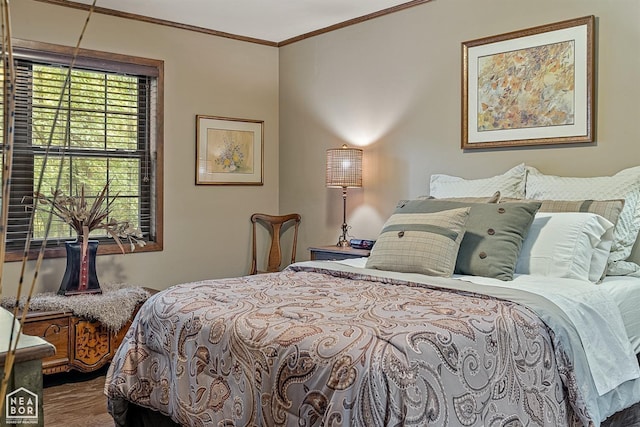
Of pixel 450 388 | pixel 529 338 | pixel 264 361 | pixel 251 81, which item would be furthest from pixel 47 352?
pixel 251 81

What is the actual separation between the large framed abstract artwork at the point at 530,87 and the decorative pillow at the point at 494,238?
75 centimetres


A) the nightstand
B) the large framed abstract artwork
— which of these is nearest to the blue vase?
the nightstand

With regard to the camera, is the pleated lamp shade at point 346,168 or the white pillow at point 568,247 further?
the pleated lamp shade at point 346,168

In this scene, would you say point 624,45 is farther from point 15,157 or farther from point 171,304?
point 15,157

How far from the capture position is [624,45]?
309 cm

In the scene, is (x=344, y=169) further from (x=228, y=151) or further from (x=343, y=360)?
(x=343, y=360)

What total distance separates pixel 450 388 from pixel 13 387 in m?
1.16

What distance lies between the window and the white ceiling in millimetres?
376

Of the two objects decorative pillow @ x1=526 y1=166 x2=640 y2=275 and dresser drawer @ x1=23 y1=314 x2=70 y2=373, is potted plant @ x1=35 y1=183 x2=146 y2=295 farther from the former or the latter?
decorative pillow @ x1=526 y1=166 x2=640 y2=275

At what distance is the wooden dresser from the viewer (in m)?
3.39

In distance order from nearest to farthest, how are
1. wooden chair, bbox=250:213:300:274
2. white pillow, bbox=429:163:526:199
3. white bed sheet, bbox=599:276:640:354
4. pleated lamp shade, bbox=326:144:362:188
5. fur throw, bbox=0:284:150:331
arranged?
white bed sheet, bbox=599:276:640:354 → white pillow, bbox=429:163:526:199 → fur throw, bbox=0:284:150:331 → pleated lamp shade, bbox=326:144:362:188 → wooden chair, bbox=250:213:300:274

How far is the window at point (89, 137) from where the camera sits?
388 cm

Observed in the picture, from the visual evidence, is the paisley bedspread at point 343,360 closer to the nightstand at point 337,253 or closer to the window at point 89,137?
the nightstand at point 337,253
